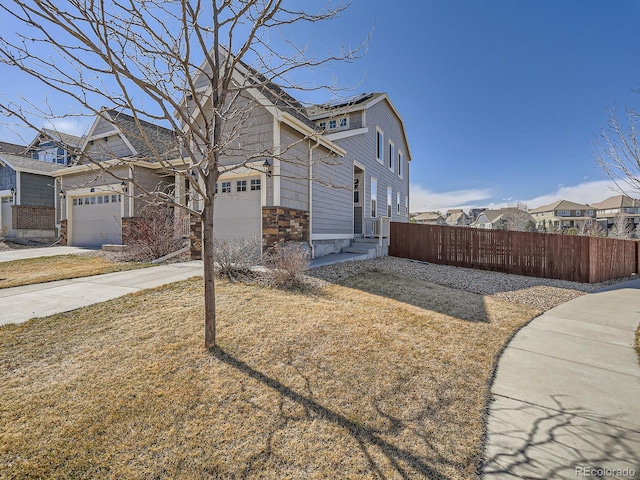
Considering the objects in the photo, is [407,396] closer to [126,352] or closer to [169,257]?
[126,352]

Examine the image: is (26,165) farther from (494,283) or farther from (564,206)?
(564,206)

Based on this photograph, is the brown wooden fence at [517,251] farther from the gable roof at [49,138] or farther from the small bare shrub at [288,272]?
the gable roof at [49,138]

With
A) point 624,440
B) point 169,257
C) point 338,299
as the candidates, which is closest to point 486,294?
point 338,299

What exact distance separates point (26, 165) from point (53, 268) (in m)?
14.7

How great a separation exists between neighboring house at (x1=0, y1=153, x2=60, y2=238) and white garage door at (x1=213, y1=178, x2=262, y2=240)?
48.8 ft

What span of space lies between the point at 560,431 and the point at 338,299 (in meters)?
3.81

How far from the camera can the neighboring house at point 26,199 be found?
1745 centimetres

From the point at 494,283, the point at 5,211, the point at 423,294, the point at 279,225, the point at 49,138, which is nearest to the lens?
the point at 49,138

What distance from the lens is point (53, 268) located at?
8914mm

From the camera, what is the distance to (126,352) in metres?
3.50

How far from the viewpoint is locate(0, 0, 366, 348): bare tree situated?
2.88 meters

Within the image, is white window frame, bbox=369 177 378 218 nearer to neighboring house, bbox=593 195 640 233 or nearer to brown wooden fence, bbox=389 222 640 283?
brown wooden fence, bbox=389 222 640 283

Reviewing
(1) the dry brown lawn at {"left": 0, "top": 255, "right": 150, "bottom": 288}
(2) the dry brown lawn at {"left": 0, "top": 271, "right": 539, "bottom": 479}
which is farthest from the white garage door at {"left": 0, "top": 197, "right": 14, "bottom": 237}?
(2) the dry brown lawn at {"left": 0, "top": 271, "right": 539, "bottom": 479}

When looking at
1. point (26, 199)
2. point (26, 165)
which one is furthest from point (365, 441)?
point (26, 165)
